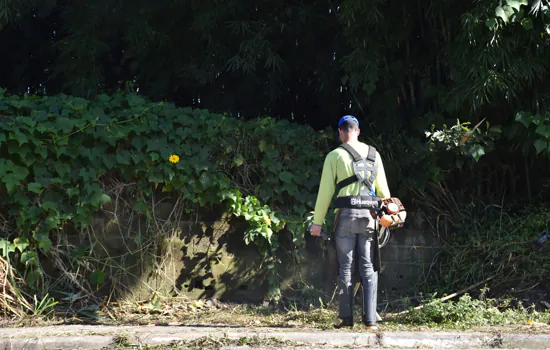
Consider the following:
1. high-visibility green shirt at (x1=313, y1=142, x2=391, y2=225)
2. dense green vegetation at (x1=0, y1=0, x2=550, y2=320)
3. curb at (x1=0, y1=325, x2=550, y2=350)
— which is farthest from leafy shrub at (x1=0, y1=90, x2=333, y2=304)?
high-visibility green shirt at (x1=313, y1=142, x2=391, y2=225)

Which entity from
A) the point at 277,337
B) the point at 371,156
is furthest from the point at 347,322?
the point at 371,156

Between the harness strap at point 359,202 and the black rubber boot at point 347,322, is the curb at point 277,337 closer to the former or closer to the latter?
the black rubber boot at point 347,322

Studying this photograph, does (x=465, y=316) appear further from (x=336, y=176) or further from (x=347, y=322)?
(x=336, y=176)

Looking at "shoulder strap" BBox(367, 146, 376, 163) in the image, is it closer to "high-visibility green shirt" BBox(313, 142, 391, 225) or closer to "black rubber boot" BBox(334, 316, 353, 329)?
"high-visibility green shirt" BBox(313, 142, 391, 225)

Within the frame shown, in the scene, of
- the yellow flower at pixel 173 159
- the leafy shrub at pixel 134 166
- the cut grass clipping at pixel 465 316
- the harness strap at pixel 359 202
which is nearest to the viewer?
the harness strap at pixel 359 202

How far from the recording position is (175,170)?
7324mm

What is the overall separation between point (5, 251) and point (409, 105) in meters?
4.69

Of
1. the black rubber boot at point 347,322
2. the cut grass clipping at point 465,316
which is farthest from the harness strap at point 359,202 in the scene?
the cut grass clipping at point 465,316

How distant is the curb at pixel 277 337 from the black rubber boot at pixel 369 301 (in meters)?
0.24

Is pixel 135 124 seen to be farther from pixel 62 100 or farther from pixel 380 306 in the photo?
pixel 380 306

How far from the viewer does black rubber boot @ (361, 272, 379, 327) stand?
6.24m

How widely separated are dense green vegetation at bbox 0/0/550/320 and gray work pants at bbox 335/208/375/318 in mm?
1415

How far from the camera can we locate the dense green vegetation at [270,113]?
699 cm

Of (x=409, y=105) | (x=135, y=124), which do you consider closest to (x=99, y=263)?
(x=135, y=124)
